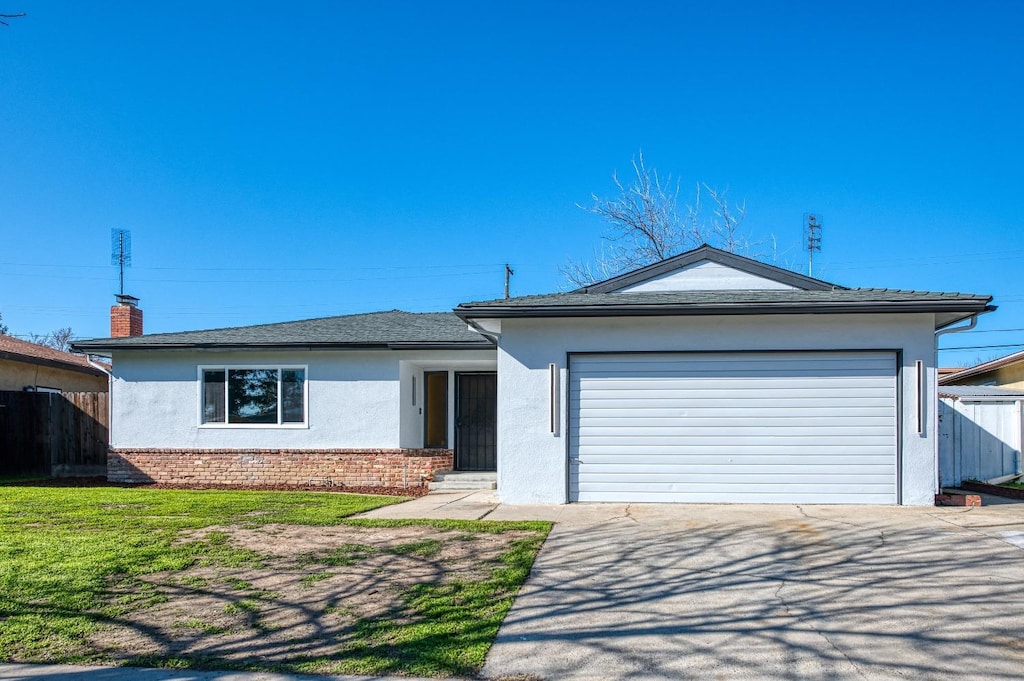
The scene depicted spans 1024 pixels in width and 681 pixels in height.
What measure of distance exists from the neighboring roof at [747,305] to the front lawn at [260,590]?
3.00m

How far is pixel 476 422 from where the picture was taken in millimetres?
15742

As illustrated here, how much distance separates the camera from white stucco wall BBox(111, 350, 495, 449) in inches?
593

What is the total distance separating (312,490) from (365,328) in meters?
3.58

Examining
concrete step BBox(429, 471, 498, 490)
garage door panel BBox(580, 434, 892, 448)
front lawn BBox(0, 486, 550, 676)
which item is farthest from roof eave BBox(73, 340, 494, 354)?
front lawn BBox(0, 486, 550, 676)

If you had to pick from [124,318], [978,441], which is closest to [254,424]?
[124,318]

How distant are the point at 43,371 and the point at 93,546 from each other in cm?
1475

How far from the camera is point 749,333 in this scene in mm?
10617

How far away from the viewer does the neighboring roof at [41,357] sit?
18189mm

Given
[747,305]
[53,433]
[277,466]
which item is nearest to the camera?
[747,305]

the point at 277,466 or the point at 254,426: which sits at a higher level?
the point at 254,426

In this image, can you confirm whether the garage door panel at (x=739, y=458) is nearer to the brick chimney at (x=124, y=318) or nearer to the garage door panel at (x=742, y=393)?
the garage door panel at (x=742, y=393)

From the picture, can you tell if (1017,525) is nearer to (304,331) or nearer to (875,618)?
(875,618)

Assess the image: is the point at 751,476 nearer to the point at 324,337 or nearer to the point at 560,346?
the point at 560,346

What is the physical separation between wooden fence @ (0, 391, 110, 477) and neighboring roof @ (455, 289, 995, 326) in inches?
413
